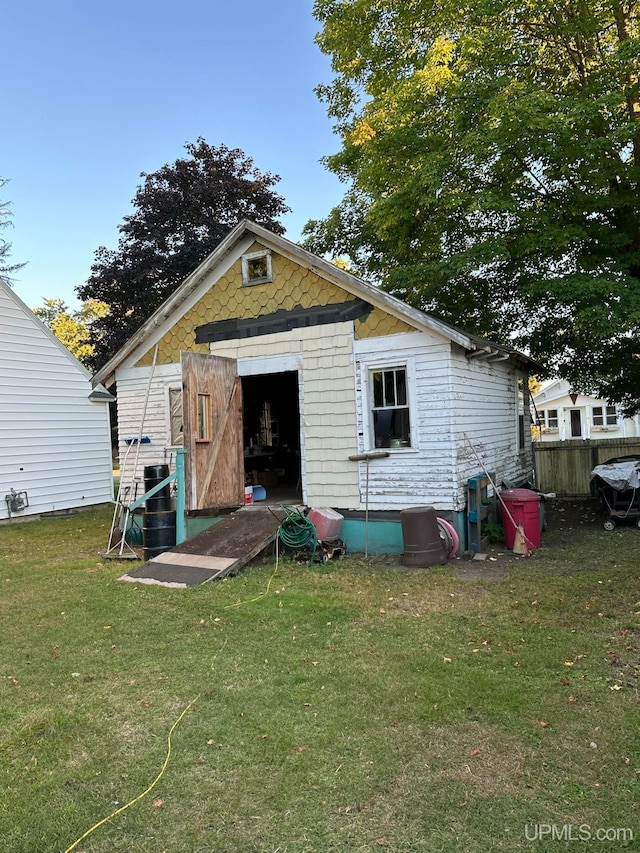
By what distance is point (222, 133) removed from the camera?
24.3 meters

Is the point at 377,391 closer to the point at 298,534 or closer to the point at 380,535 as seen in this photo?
the point at 380,535

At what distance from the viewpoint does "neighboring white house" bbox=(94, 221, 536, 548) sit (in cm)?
861

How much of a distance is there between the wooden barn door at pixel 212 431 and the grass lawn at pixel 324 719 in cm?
249

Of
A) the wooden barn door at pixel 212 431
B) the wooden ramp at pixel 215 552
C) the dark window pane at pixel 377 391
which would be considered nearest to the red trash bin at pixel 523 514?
the dark window pane at pixel 377 391

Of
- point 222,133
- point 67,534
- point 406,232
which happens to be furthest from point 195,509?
point 222,133

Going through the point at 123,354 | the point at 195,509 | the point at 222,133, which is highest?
the point at 222,133

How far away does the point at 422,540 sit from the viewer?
7941mm

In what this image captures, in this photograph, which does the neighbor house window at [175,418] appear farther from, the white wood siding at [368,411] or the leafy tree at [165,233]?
the leafy tree at [165,233]

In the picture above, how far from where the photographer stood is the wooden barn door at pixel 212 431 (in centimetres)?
888

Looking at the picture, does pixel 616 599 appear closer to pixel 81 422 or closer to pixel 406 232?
pixel 406 232

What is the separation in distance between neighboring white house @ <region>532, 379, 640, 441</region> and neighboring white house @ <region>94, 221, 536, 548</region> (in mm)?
18221

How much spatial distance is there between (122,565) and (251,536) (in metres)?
2.05

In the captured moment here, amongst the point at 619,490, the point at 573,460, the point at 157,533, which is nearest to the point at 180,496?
the point at 157,533

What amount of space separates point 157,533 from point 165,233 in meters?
17.2
